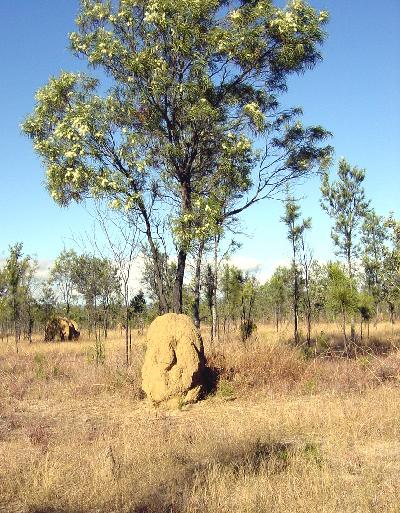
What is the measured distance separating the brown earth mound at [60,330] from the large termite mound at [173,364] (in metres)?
23.3

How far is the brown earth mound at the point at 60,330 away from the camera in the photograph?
32.3m

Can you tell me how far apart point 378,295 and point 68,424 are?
1113 inches

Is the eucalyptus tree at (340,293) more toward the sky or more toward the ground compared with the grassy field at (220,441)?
more toward the sky

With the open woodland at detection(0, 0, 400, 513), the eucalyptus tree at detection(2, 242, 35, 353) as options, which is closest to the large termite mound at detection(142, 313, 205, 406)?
the open woodland at detection(0, 0, 400, 513)

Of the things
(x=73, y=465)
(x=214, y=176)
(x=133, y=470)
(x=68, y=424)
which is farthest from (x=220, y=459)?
(x=214, y=176)

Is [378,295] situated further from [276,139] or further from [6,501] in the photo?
[6,501]

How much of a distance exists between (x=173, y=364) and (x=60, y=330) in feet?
78.9

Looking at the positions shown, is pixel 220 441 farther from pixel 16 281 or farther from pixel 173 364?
pixel 16 281

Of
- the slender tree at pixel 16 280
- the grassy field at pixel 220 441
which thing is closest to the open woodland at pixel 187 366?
the grassy field at pixel 220 441

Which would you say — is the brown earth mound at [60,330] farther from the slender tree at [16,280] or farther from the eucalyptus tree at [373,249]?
the eucalyptus tree at [373,249]

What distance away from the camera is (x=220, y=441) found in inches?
257

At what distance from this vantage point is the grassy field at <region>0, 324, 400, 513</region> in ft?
15.4

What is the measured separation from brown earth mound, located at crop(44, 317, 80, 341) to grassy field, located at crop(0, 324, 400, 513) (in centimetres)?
2042

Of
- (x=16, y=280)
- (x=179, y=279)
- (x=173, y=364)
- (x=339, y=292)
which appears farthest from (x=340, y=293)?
(x=16, y=280)
